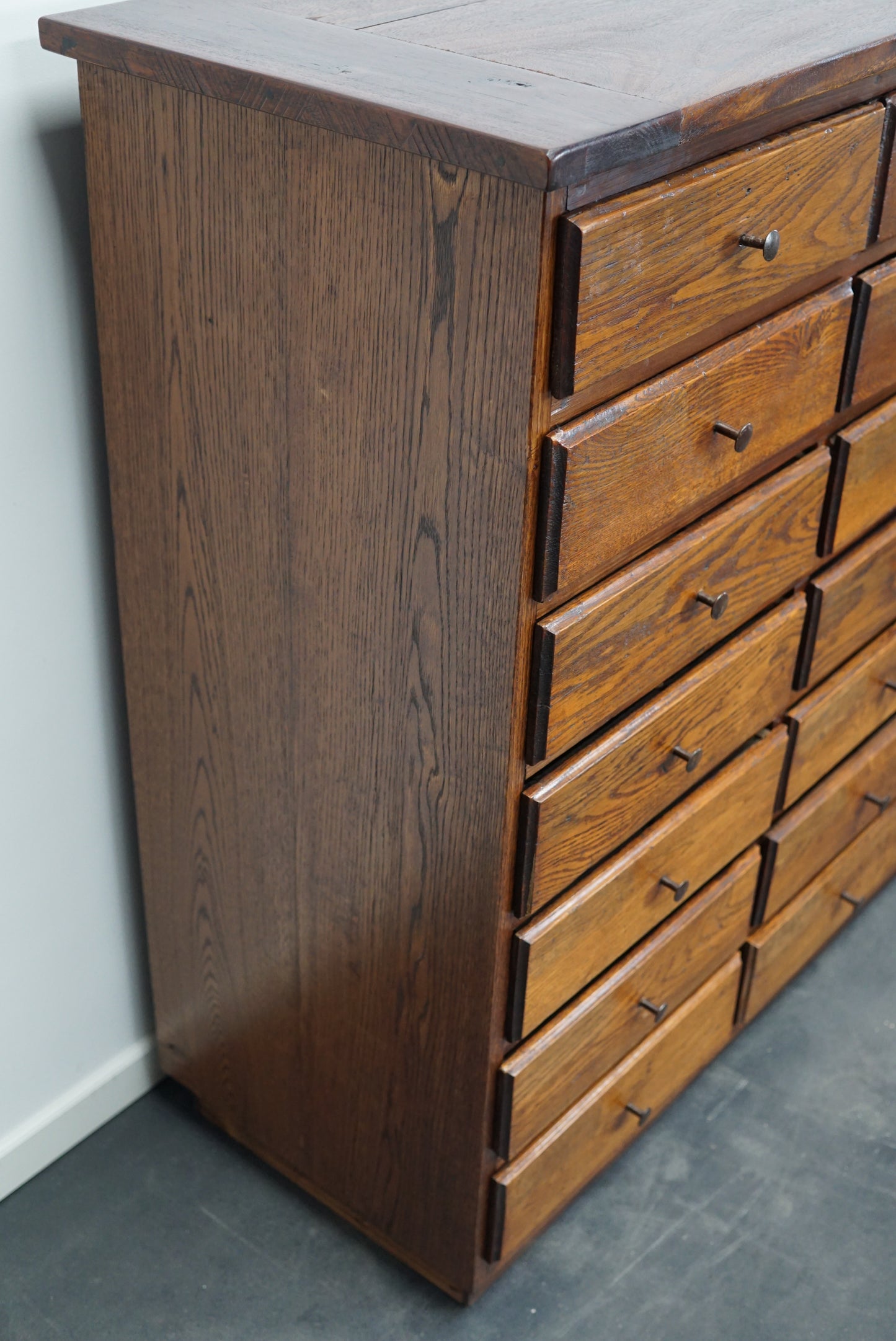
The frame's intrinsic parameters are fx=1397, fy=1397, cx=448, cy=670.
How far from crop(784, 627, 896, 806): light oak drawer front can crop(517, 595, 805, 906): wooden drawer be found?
0.22 ft

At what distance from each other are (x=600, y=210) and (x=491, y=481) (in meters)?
0.19

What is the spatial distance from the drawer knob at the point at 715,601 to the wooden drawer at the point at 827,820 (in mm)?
426

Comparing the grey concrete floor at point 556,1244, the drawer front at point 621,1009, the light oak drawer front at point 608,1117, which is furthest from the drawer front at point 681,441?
the grey concrete floor at point 556,1244

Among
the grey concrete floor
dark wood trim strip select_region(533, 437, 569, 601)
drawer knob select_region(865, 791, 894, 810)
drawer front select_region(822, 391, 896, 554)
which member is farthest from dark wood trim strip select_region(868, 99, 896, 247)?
the grey concrete floor

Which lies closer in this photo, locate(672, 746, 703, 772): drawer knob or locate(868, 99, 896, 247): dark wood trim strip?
locate(868, 99, 896, 247): dark wood trim strip

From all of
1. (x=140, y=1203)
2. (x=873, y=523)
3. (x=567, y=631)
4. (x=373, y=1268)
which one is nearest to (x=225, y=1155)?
(x=140, y=1203)

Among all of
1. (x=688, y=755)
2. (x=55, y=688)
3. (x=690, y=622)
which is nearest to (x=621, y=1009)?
(x=688, y=755)

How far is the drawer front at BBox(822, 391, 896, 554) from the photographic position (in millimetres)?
1330

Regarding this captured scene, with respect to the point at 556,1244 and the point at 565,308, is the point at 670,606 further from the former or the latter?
the point at 556,1244

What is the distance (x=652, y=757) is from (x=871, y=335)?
44 centimetres

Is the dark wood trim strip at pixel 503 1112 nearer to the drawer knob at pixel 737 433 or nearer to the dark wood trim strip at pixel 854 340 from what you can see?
the drawer knob at pixel 737 433

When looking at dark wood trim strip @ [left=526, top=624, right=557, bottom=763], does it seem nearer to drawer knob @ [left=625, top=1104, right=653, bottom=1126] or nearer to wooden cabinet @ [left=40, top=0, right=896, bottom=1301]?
wooden cabinet @ [left=40, top=0, right=896, bottom=1301]

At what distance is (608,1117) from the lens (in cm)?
143

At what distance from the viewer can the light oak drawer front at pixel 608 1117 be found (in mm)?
1318
